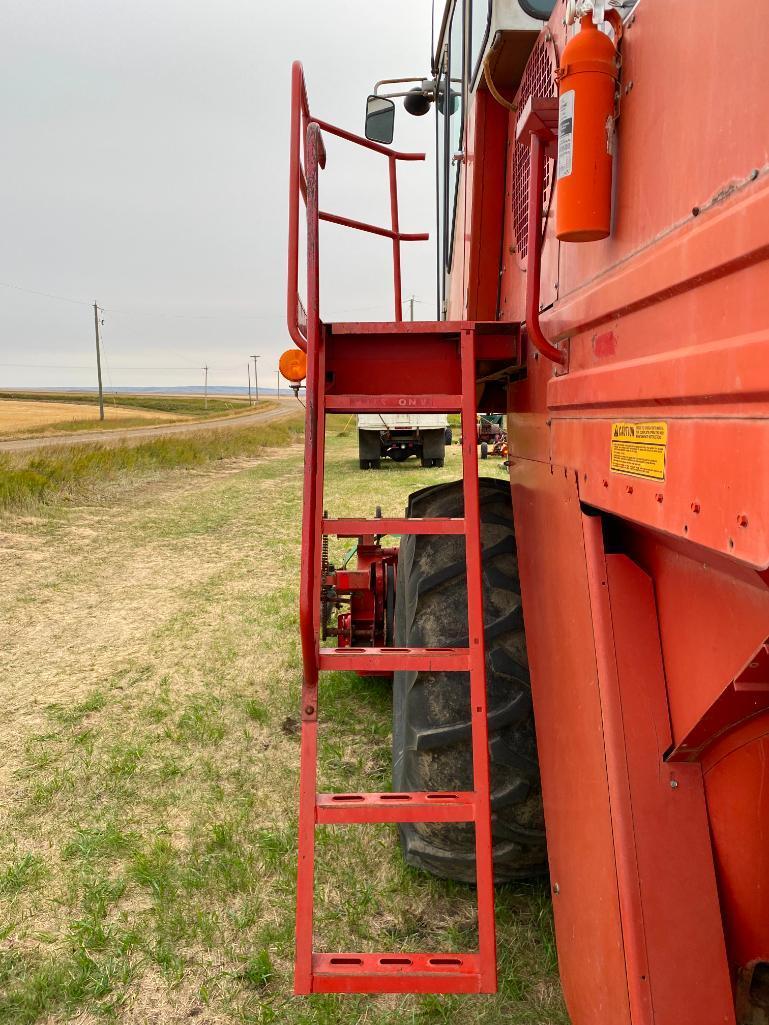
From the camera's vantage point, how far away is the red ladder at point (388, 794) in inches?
74.7

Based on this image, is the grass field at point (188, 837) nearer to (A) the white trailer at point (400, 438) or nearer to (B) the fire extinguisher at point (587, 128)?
(B) the fire extinguisher at point (587, 128)

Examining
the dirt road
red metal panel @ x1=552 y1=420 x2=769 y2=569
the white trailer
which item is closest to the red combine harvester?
red metal panel @ x1=552 y1=420 x2=769 y2=569

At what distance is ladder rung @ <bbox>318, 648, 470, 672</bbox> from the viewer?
2.14 meters

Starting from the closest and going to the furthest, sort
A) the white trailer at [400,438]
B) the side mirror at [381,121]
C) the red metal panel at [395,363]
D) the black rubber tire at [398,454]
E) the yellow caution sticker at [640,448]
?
the yellow caution sticker at [640,448], the red metal panel at [395,363], the side mirror at [381,121], the white trailer at [400,438], the black rubber tire at [398,454]

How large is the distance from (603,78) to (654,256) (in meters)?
0.46

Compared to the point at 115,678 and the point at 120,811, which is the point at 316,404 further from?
the point at 115,678

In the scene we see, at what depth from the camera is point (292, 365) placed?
3037 millimetres

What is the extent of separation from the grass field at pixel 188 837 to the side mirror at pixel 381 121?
115 inches

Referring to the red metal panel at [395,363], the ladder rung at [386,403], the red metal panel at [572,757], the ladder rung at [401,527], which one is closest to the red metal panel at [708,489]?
the red metal panel at [572,757]

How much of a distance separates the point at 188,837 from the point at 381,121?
338cm

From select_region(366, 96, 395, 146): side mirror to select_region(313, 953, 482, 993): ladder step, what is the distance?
11.3 feet

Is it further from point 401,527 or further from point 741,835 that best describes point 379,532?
point 741,835

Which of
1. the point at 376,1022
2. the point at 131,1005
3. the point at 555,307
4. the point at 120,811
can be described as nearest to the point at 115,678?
the point at 120,811

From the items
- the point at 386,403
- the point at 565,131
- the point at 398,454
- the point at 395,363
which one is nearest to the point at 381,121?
the point at 395,363
